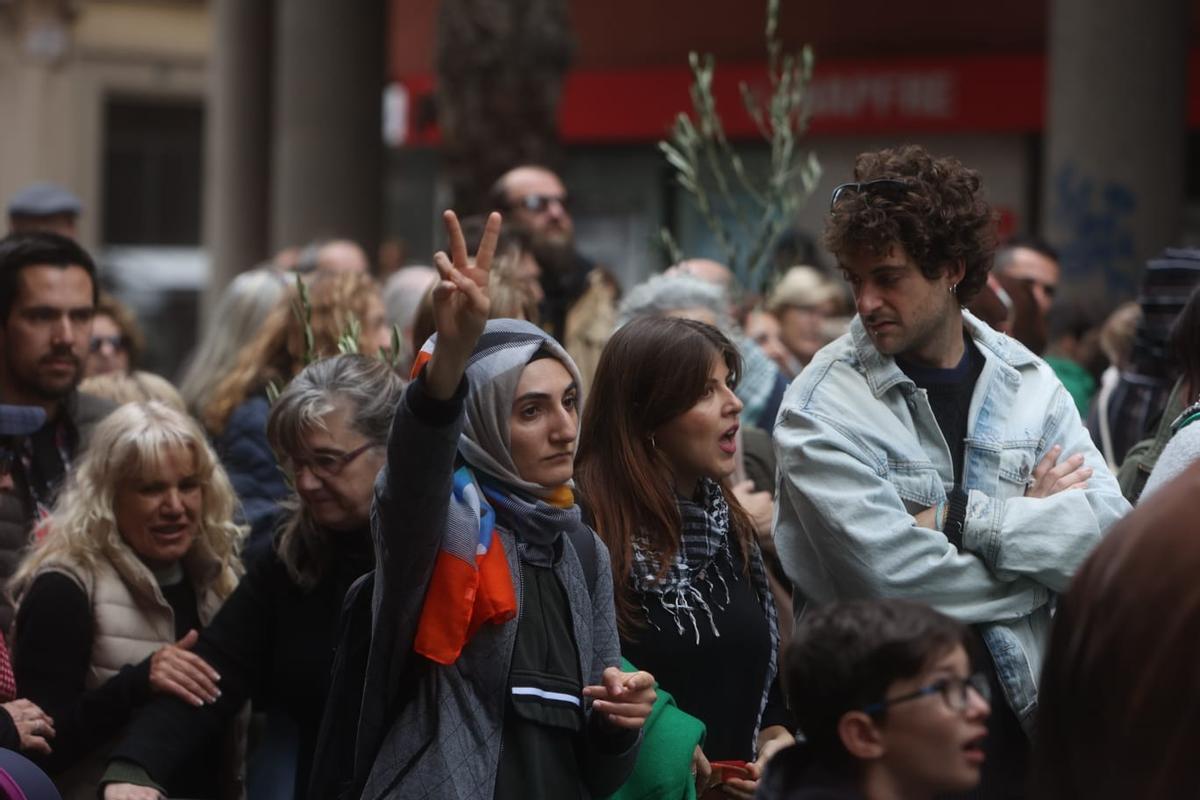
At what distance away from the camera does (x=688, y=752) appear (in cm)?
417

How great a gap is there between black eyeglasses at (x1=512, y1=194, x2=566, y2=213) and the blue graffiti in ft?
23.1

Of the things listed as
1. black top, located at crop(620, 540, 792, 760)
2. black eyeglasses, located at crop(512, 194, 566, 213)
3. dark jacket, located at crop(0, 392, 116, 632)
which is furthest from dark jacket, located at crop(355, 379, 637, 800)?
black eyeglasses, located at crop(512, 194, 566, 213)

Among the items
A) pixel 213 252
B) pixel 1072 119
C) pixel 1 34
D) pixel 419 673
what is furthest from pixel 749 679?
pixel 1 34

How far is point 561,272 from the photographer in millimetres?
7809

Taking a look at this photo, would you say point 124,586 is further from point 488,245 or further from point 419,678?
point 488,245

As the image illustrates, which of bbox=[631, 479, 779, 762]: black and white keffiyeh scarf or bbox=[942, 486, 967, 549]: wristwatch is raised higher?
bbox=[942, 486, 967, 549]: wristwatch

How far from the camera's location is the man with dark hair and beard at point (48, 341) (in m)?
6.01

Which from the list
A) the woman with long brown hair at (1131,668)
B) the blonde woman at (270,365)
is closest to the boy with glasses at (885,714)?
the woman with long brown hair at (1131,668)

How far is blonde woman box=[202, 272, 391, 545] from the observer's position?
6.37 metres

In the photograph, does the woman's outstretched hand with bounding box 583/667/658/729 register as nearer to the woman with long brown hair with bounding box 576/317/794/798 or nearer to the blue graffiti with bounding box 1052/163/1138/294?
the woman with long brown hair with bounding box 576/317/794/798

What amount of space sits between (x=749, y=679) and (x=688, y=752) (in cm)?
44

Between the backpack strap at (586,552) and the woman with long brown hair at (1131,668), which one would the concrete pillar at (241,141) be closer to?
the backpack strap at (586,552)

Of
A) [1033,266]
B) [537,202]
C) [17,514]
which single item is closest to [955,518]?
[17,514]

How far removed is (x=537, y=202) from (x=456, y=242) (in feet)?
14.5
